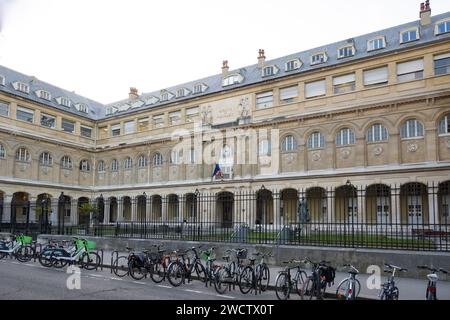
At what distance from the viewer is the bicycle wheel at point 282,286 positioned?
28.9 ft

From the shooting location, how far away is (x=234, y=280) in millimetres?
9617

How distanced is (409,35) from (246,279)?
1061 inches

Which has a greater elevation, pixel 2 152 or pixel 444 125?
pixel 444 125

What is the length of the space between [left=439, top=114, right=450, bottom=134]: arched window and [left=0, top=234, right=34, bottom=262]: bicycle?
25.5 m

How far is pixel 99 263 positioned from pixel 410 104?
23.7 m

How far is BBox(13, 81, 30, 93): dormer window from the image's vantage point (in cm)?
3889

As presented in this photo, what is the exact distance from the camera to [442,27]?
28.1 meters

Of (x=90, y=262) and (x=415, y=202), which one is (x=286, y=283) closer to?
(x=90, y=262)

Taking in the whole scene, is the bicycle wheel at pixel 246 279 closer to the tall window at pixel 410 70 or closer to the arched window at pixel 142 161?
the tall window at pixel 410 70

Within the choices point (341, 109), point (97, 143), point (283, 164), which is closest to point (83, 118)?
point (97, 143)

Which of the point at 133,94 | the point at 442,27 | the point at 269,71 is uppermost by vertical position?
the point at 133,94

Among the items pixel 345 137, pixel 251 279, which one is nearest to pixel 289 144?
pixel 345 137

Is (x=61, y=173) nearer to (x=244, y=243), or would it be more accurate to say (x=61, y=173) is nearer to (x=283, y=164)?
(x=283, y=164)

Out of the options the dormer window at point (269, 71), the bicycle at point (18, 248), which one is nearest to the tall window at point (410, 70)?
the dormer window at point (269, 71)
